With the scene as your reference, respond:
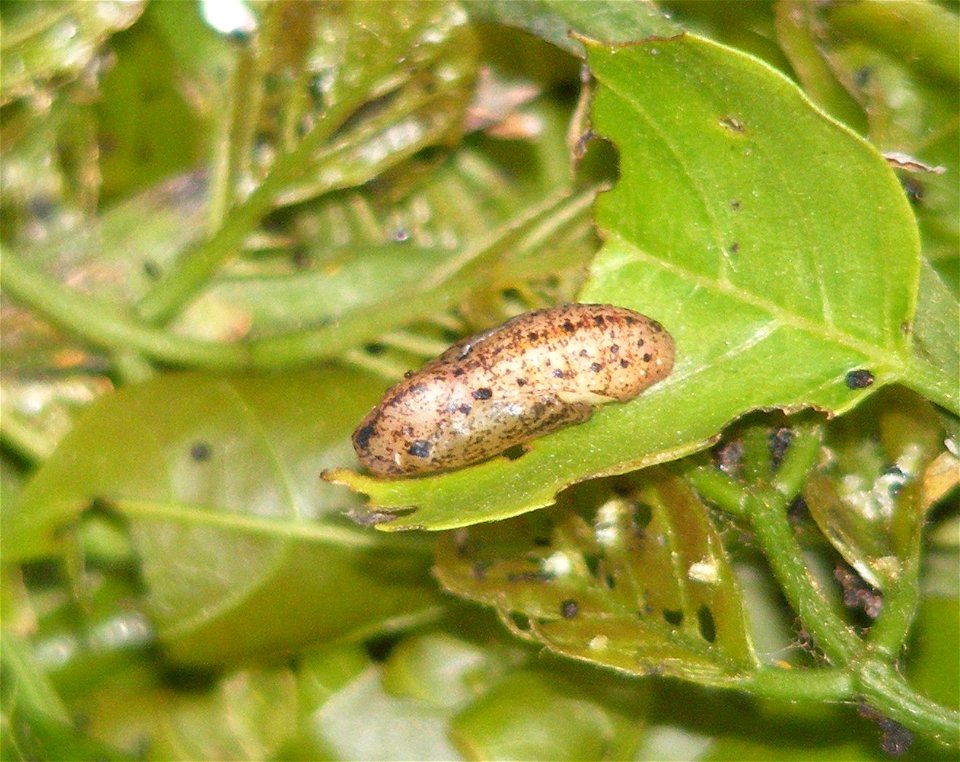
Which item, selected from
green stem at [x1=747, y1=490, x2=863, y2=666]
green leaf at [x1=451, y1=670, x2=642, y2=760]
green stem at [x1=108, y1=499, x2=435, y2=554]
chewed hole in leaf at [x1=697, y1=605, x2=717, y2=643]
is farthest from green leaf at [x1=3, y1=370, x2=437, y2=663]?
green stem at [x1=747, y1=490, x2=863, y2=666]

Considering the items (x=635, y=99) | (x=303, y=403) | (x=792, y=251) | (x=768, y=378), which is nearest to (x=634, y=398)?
(x=768, y=378)

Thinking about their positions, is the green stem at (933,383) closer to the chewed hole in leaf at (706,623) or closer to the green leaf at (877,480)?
the green leaf at (877,480)

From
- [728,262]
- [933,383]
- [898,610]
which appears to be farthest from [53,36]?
[898,610]

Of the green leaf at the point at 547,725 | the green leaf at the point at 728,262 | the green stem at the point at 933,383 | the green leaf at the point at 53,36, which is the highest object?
A: the green leaf at the point at 53,36

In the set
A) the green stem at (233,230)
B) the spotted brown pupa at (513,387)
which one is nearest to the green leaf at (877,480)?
the spotted brown pupa at (513,387)

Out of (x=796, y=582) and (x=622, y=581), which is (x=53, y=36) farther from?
(x=796, y=582)

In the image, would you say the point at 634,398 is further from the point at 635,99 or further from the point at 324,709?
the point at 324,709
